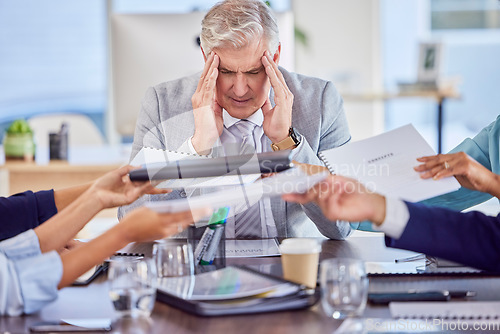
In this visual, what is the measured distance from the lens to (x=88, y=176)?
3105 mm

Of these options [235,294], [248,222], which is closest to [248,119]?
[248,222]

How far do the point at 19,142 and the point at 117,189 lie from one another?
1.95m

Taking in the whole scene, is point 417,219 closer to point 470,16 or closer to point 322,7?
point 322,7

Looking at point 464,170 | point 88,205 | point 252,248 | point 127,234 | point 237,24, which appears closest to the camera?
point 127,234

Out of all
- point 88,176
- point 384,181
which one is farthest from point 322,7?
point 384,181

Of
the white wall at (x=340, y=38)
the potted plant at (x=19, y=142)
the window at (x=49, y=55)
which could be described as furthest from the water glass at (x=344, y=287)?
the window at (x=49, y=55)

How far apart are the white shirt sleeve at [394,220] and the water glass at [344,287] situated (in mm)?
218

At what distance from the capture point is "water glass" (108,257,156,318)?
1.02 m

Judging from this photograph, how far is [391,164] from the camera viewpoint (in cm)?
138

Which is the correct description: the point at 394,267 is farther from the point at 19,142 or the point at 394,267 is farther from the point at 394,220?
the point at 19,142

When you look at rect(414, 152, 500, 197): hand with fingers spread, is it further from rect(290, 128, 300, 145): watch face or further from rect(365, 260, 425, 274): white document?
rect(290, 128, 300, 145): watch face

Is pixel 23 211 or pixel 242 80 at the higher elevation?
pixel 242 80

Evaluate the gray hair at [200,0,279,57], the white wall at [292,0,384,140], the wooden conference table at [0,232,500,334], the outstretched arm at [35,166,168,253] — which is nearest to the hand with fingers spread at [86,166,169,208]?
the outstretched arm at [35,166,168,253]

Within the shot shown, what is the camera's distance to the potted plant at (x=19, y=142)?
3156 millimetres
